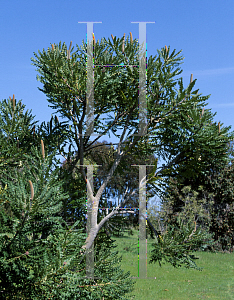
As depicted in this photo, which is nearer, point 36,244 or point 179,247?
point 36,244

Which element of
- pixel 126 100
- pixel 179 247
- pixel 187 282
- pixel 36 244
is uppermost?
pixel 126 100

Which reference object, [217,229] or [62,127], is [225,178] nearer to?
[217,229]

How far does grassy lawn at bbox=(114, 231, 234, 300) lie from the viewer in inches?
354

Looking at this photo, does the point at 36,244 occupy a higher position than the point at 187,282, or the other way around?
the point at 36,244

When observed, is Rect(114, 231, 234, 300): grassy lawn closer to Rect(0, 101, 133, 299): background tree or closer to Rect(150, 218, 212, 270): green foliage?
Rect(150, 218, 212, 270): green foliage

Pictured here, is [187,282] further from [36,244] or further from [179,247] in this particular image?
[36,244]

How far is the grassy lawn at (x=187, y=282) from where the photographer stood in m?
8.99

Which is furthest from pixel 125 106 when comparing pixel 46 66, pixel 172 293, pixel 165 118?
pixel 172 293

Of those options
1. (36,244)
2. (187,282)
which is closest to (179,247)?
(36,244)

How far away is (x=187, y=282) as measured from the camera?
411 inches

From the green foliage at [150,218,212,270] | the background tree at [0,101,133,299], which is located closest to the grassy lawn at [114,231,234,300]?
the green foliage at [150,218,212,270]

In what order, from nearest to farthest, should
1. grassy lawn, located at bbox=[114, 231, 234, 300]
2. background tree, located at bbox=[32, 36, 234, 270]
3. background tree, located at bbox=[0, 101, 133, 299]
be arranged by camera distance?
background tree, located at bbox=[0, 101, 133, 299], background tree, located at bbox=[32, 36, 234, 270], grassy lawn, located at bbox=[114, 231, 234, 300]

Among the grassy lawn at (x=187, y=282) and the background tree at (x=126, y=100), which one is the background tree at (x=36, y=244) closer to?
the background tree at (x=126, y=100)

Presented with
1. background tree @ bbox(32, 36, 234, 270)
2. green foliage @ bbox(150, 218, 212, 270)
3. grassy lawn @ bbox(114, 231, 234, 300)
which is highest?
background tree @ bbox(32, 36, 234, 270)
